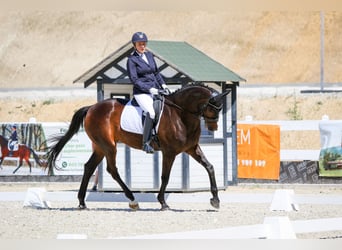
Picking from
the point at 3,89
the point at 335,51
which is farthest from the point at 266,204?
the point at 3,89

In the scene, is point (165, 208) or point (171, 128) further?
point (171, 128)

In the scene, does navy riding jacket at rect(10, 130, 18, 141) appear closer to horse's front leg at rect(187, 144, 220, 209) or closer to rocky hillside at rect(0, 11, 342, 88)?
horse's front leg at rect(187, 144, 220, 209)

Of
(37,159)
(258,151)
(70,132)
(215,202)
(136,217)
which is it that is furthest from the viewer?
(37,159)

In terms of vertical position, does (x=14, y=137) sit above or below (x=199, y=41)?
below

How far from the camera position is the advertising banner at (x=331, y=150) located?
15.0m

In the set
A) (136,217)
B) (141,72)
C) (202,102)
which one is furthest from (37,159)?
(136,217)

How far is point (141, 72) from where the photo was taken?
36.9 feet

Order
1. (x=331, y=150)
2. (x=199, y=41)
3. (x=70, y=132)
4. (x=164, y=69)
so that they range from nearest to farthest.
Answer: (x=70, y=132), (x=164, y=69), (x=331, y=150), (x=199, y=41)

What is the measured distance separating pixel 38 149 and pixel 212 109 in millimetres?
6085

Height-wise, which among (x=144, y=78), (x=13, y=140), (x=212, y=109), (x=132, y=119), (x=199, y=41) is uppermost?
(x=199, y=41)

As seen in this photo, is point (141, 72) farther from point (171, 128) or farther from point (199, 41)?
point (199, 41)

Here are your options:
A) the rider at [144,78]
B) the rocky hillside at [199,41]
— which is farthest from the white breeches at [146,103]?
the rocky hillside at [199,41]

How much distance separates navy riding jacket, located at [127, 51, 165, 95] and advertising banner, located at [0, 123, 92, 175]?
483 cm

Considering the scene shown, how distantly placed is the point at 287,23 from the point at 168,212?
1822cm
